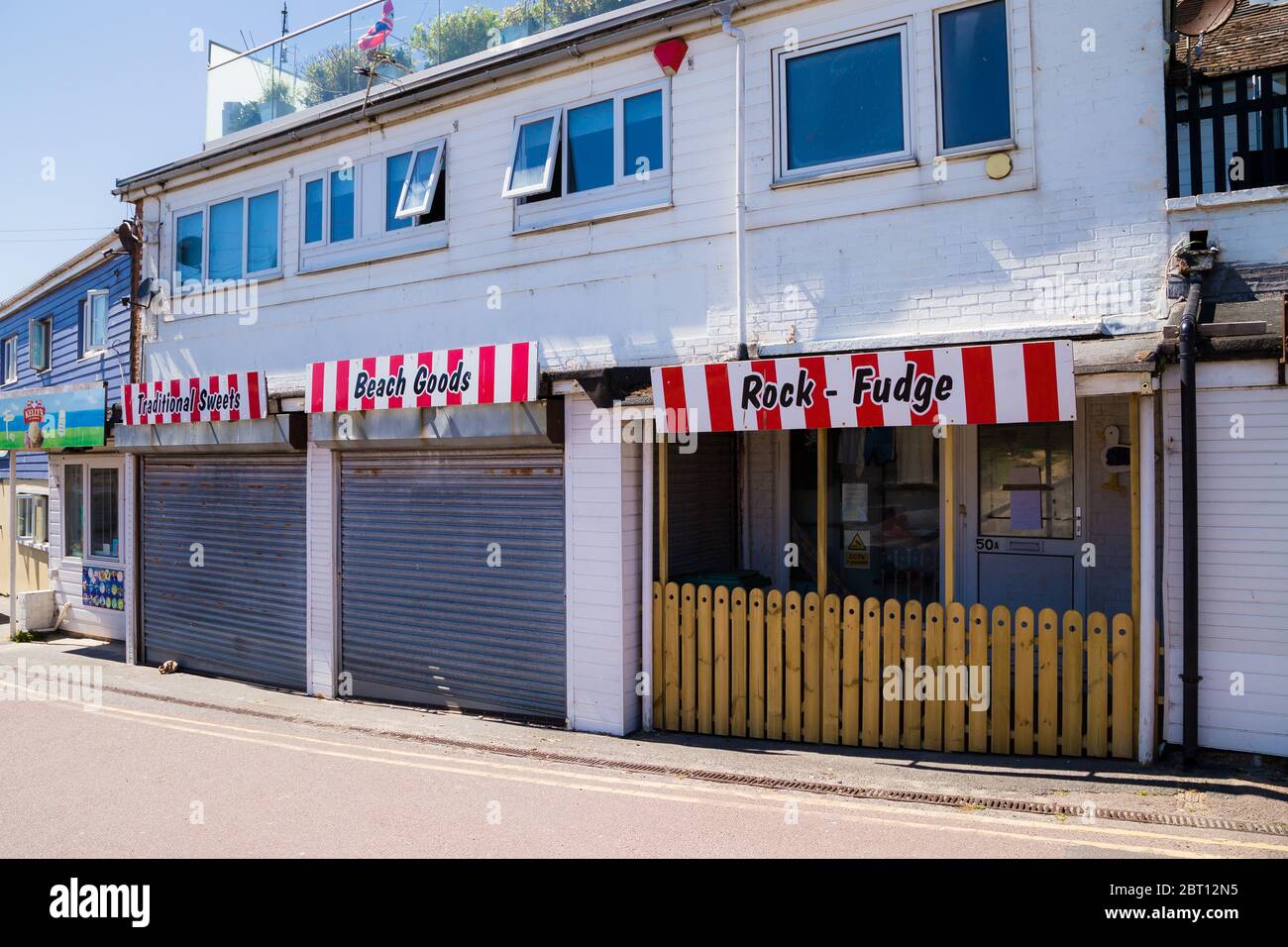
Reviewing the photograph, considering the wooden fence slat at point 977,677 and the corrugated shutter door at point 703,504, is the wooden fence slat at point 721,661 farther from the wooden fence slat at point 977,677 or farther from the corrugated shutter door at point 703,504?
the wooden fence slat at point 977,677

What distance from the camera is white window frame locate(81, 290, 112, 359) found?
648 inches

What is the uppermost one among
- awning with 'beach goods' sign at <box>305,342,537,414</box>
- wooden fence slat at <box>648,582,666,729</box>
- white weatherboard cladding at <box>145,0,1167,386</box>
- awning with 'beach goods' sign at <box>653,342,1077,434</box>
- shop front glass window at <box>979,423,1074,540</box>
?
white weatherboard cladding at <box>145,0,1167,386</box>

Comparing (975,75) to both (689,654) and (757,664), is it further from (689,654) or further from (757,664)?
(689,654)

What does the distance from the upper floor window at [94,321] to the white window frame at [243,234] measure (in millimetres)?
3584

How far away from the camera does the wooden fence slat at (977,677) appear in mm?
7480

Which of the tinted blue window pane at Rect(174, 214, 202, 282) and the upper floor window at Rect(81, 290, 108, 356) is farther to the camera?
the upper floor window at Rect(81, 290, 108, 356)

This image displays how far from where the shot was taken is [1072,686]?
7.23 meters

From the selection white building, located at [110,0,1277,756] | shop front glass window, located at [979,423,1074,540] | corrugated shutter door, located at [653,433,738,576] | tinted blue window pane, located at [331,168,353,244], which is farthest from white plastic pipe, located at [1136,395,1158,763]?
tinted blue window pane, located at [331,168,353,244]

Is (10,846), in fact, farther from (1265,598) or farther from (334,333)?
(1265,598)

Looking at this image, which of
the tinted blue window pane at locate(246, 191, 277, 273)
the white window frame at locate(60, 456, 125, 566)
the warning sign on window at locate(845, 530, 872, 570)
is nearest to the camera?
the warning sign on window at locate(845, 530, 872, 570)

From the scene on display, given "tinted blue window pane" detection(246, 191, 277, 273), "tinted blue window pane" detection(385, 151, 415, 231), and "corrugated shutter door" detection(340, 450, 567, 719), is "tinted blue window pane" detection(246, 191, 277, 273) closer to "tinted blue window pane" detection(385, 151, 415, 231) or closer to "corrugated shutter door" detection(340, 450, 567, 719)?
"tinted blue window pane" detection(385, 151, 415, 231)

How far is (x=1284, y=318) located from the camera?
6.39 meters

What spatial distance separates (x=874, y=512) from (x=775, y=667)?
2831mm

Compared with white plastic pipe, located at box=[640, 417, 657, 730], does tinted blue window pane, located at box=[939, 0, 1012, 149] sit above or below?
above
